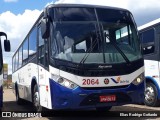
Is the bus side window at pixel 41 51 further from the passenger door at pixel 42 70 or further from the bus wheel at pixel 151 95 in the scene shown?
the bus wheel at pixel 151 95

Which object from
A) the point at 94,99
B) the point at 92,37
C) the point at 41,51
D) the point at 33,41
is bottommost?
the point at 94,99

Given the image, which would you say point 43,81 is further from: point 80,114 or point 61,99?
point 80,114

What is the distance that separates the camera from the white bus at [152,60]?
12133mm

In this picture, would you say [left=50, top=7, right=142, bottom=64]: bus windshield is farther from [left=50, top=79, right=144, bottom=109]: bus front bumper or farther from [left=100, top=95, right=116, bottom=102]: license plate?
[left=100, top=95, right=116, bottom=102]: license plate

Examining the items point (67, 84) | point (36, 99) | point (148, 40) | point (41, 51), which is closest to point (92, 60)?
point (67, 84)

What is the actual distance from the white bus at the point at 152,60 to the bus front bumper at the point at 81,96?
3.85 m

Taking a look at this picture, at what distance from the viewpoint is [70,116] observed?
34.4 feet

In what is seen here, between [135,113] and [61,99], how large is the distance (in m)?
3.17

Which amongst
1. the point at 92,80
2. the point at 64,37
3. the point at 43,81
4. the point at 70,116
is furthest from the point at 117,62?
the point at 70,116

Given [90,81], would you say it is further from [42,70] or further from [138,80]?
[42,70]

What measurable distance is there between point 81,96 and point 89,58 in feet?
3.16

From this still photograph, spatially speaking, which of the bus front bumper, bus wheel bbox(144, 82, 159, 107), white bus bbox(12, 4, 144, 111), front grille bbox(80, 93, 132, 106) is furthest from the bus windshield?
bus wheel bbox(144, 82, 159, 107)

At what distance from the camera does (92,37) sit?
28.7ft

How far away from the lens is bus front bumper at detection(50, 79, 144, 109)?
8.16 m
